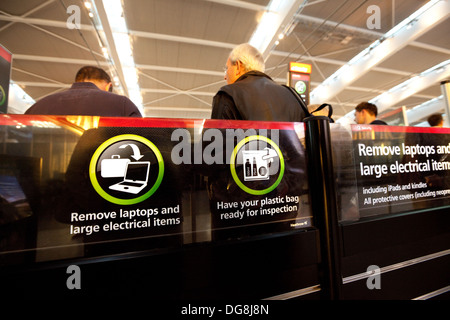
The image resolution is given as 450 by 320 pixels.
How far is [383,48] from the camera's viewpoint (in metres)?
A: 6.91

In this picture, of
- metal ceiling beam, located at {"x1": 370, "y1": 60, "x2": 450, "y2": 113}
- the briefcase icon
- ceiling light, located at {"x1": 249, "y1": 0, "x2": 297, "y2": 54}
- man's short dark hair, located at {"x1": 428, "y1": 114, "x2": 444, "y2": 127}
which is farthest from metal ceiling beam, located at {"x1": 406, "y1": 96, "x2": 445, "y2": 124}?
the briefcase icon

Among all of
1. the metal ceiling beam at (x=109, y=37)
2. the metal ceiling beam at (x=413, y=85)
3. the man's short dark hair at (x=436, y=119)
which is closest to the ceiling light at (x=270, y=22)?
the man's short dark hair at (x=436, y=119)

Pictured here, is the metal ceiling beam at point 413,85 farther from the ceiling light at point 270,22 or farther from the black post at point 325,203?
the black post at point 325,203

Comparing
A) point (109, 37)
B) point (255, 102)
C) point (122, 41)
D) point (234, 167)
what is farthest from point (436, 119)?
point (122, 41)

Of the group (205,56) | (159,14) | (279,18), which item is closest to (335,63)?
(279,18)

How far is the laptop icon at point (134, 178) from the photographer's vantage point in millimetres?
740

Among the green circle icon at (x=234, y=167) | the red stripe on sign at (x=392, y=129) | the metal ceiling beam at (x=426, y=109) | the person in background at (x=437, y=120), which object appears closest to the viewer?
the green circle icon at (x=234, y=167)

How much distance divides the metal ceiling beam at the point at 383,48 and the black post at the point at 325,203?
7.28 m

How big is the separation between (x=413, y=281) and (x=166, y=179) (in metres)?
1.37

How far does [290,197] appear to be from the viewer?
0.94 m

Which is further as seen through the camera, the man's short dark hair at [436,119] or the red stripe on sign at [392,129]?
the man's short dark hair at [436,119]

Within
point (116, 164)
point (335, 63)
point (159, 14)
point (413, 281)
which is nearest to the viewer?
point (116, 164)

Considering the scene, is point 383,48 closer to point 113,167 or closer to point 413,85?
point 413,85
